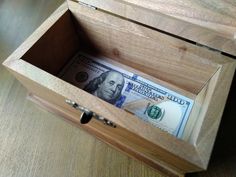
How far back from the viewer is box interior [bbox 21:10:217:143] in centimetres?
58

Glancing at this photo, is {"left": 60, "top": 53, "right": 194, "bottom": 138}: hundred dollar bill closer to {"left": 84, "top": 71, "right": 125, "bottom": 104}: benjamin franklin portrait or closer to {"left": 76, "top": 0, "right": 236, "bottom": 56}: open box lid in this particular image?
{"left": 84, "top": 71, "right": 125, "bottom": 104}: benjamin franklin portrait

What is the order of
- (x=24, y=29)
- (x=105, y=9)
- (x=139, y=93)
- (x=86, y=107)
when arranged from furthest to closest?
(x=24, y=29), (x=139, y=93), (x=105, y=9), (x=86, y=107)

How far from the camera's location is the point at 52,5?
927 millimetres

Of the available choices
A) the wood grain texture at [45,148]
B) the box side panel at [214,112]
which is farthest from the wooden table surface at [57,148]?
the box side panel at [214,112]

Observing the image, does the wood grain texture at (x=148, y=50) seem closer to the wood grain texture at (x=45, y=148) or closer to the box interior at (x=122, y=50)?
the box interior at (x=122, y=50)

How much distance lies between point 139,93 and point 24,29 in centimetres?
49

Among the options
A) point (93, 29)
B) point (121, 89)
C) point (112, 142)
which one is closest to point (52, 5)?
point (93, 29)

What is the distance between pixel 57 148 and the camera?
0.68m

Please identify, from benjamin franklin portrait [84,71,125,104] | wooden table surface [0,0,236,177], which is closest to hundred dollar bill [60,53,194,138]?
benjamin franklin portrait [84,71,125,104]

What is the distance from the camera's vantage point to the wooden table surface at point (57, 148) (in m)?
0.66

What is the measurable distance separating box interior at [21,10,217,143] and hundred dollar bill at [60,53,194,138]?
0.08ft

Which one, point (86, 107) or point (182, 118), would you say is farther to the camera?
point (182, 118)

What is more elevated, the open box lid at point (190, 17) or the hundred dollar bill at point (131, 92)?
the open box lid at point (190, 17)

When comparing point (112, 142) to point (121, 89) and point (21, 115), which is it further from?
point (21, 115)
